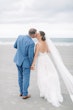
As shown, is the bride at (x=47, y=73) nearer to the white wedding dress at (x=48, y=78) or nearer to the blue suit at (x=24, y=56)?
the white wedding dress at (x=48, y=78)

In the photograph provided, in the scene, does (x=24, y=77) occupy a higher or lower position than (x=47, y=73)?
lower

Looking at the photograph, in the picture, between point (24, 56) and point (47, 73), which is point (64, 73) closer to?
point (47, 73)

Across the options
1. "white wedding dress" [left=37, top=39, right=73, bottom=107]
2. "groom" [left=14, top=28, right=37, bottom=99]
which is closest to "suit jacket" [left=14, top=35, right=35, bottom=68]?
"groom" [left=14, top=28, right=37, bottom=99]

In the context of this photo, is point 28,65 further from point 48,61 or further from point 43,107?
point 43,107

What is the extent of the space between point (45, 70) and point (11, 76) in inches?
141

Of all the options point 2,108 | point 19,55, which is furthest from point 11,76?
point 2,108

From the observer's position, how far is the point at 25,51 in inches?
292

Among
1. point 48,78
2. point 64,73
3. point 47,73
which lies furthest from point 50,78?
point 64,73

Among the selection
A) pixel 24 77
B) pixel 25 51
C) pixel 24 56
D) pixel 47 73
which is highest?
pixel 25 51

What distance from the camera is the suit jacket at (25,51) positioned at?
7336mm

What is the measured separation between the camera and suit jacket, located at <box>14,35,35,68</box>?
7336 mm

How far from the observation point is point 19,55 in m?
7.57

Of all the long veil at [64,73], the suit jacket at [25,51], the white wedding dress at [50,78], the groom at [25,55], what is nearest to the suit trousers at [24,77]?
the groom at [25,55]

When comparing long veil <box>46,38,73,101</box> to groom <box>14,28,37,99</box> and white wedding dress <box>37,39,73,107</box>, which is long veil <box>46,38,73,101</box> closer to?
white wedding dress <box>37,39,73,107</box>
